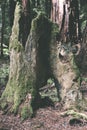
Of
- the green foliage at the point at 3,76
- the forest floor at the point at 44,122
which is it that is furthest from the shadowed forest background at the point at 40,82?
the green foliage at the point at 3,76

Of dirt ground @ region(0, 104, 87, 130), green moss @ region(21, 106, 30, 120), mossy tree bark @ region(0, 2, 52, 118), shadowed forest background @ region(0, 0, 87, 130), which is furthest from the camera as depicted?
mossy tree bark @ region(0, 2, 52, 118)

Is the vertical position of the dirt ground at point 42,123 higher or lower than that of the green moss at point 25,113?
lower

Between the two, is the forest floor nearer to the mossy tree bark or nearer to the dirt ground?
the dirt ground

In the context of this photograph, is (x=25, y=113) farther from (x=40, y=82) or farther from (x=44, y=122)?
(x=40, y=82)

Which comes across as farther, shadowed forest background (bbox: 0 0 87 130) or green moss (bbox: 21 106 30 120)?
green moss (bbox: 21 106 30 120)

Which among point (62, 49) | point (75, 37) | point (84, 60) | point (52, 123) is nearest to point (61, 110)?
point (52, 123)

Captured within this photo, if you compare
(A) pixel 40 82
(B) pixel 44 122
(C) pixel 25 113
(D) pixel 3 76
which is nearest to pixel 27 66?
(A) pixel 40 82

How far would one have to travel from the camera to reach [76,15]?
12.3 meters

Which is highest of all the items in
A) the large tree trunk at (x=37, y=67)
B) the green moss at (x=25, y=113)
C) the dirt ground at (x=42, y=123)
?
the large tree trunk at (x=37, y=67)

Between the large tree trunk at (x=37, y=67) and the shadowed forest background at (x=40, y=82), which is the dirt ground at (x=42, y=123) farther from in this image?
the large tree trunk at (x=37, y=67)

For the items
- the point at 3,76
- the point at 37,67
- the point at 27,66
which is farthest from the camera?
the point at 3,76

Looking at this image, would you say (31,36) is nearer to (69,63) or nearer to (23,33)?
(23,33)

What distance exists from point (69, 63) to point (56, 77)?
0.65m

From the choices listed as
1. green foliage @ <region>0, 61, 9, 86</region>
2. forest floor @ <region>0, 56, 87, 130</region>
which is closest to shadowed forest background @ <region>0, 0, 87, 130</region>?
forest floor @ <region>0, 56, 87, 130</region>
